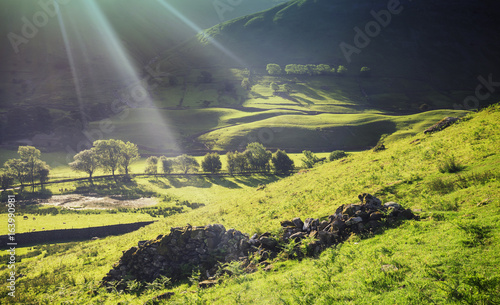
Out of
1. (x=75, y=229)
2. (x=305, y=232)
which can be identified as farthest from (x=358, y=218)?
(x=75, y=229)

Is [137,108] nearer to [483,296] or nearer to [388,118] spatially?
[388,118]

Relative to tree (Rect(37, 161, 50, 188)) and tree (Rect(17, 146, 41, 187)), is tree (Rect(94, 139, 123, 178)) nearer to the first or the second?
tree (Rect(37, 161, 50, 188))

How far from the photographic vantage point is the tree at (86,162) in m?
81.9

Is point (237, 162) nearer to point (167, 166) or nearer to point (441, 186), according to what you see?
point (167, 166)

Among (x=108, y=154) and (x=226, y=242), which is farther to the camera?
(x=108, y=154)

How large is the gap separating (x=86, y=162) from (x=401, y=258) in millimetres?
97239

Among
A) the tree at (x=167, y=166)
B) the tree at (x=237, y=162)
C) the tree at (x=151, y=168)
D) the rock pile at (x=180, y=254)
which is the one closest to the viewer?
the rock pile at (x=180, y=254)

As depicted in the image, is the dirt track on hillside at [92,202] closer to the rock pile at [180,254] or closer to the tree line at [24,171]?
the tree line at [24,171]

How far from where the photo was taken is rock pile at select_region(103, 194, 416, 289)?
14.3 meters

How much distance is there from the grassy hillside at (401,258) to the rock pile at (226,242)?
109 cm

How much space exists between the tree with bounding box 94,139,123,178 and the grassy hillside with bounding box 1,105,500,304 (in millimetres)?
67013

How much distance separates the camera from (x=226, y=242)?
18.3 meters

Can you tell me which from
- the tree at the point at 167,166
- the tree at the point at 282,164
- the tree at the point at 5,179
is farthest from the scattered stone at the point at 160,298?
the tree at the point at 5,179

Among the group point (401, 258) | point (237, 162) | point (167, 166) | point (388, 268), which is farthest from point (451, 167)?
point (167, 166)
